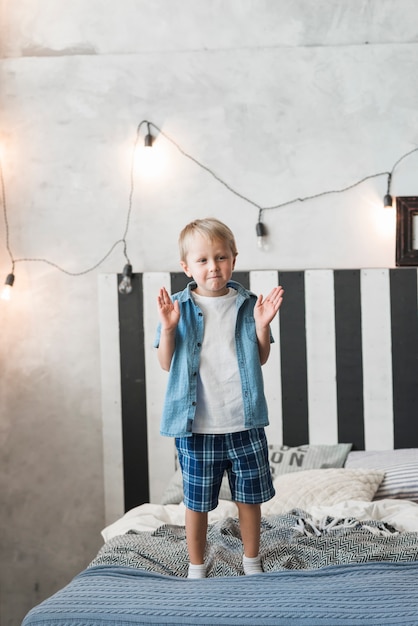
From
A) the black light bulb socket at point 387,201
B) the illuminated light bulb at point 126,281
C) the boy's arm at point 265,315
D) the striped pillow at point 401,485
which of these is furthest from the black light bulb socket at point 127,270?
the striped pillow at point 401,485

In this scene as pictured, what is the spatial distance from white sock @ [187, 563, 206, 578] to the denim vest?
33 cm

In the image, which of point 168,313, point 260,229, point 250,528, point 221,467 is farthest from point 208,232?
point 260,229

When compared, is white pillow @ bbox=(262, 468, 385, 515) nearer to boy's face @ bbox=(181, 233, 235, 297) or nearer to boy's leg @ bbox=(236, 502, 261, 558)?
boy's leg @ bbox=(236, 502, 261, 558)

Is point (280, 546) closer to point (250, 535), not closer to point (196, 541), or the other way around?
point (250, 535)

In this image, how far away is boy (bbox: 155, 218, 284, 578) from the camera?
1688mm

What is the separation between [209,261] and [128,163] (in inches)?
56.6

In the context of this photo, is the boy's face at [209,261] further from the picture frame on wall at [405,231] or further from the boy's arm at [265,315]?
the picture frame on wall at [405,231]

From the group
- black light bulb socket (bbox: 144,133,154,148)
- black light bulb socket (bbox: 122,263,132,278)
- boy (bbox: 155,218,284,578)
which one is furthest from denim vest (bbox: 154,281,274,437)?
black light bulb socket (bbox: 144,133,154,148)

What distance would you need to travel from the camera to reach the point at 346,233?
9.62 ft

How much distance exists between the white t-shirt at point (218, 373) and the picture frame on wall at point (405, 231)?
4.45 ft

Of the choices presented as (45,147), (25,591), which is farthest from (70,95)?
(25,591)

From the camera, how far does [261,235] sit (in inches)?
115

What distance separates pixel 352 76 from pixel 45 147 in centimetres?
139

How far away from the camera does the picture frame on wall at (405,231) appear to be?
2.89 meters
